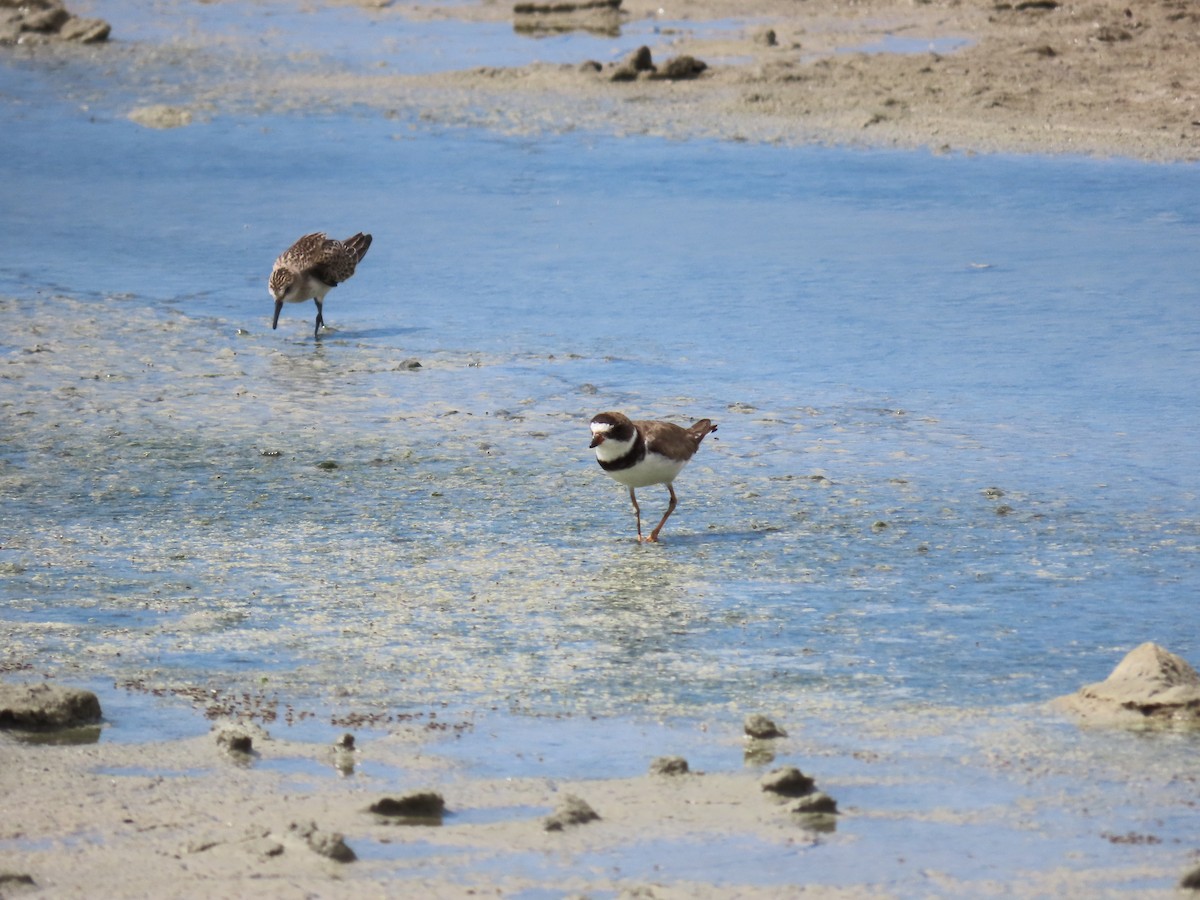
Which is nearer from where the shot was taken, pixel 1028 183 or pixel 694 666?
pixel 694 666

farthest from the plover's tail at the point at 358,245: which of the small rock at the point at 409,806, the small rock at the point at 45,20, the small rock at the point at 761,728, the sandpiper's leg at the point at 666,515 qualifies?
the small rock at the point at 45,20

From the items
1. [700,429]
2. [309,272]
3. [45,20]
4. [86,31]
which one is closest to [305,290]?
[309,272]

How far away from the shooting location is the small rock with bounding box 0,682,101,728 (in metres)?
5.72

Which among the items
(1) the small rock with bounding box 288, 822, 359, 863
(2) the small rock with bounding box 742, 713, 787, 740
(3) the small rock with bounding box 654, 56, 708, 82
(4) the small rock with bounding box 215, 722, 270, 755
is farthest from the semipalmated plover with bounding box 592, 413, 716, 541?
(3) the small rock with bounding box 654, 56, 708, 82

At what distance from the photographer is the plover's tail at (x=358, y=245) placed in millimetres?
13469

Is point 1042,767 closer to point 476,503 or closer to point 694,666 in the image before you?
point 694,666

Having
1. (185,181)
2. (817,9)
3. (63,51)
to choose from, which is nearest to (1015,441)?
(185,181)

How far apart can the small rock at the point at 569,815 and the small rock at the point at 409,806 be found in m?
0.34

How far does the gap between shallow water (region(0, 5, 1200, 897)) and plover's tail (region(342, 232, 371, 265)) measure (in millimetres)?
418

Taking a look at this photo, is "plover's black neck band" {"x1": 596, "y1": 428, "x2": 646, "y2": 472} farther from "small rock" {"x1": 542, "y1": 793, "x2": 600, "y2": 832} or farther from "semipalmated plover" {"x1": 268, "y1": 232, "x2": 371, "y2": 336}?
"semipalmated plover" {"x1": 268, "y1": 232, "x2": 371, "y2": 336}

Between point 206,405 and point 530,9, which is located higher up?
point 530,9

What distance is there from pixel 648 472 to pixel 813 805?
10.1 feet

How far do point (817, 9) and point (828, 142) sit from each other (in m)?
7.65

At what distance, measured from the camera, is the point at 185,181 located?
18047 millimetres
